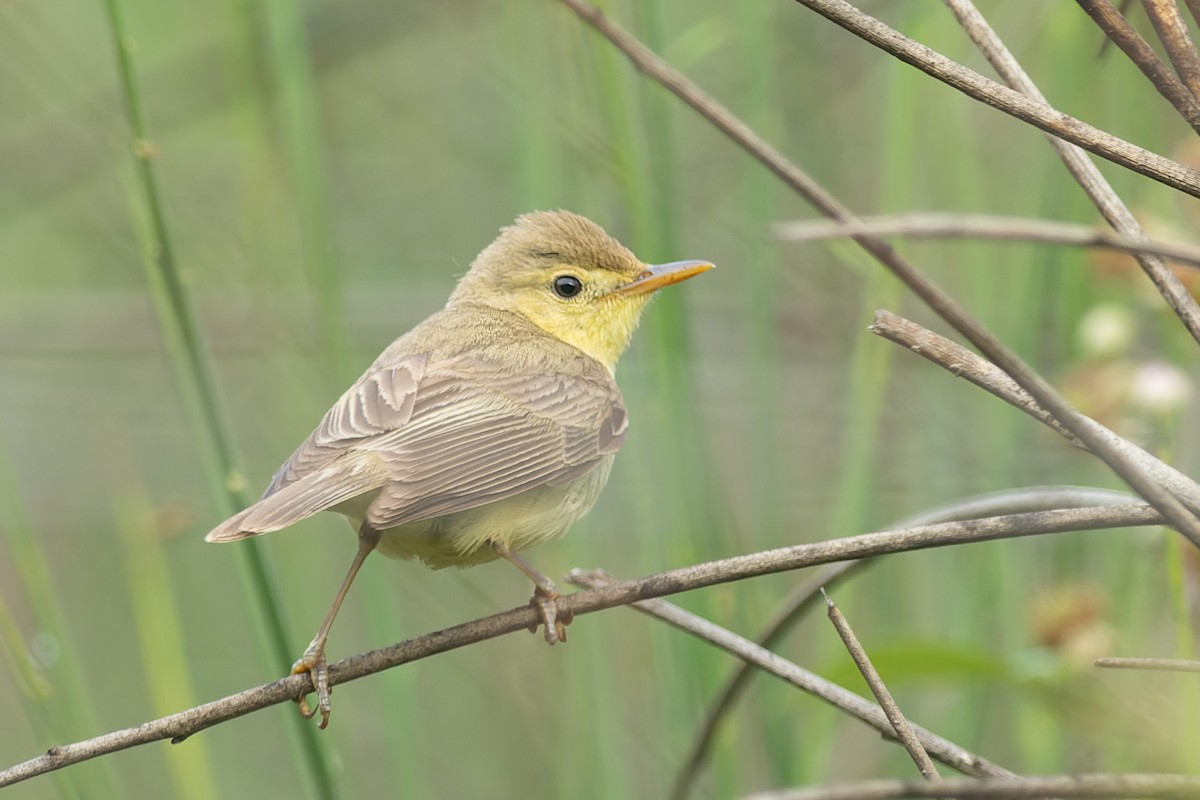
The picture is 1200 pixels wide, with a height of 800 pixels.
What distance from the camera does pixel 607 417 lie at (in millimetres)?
3424

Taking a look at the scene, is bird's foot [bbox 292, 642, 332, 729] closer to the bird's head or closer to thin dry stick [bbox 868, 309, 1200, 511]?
thin dry stick [bbox 868, 309, 1200, 511]

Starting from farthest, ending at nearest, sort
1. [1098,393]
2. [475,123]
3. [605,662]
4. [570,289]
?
[475,123]
[570,289]
[605,662]
[1098,393]

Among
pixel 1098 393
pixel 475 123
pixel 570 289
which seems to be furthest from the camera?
pixel 475 123

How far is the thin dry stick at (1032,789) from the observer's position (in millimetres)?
1165

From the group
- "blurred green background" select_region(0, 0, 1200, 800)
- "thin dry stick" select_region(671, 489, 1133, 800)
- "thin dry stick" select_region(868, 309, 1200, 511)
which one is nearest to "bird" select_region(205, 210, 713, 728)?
"blurred green background" select_region(0, 0, 1200, 800)

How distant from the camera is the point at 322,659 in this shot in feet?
8.38

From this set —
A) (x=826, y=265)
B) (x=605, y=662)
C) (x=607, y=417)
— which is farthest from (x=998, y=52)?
(x=826, y=265)

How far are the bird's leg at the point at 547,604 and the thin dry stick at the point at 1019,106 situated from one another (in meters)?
1.32

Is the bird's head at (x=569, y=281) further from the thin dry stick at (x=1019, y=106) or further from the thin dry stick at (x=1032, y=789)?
the thin dry stick at (x=1032, y=789)

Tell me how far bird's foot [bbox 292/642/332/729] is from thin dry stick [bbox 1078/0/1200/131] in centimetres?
161

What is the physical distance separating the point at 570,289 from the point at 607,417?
69 cm

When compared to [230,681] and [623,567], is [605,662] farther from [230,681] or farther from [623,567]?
[230,681]

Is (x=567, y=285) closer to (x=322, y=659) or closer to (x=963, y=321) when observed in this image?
(x=322, y=659)

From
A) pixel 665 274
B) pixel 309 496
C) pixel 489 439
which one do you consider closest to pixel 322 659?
pixel 309 496
